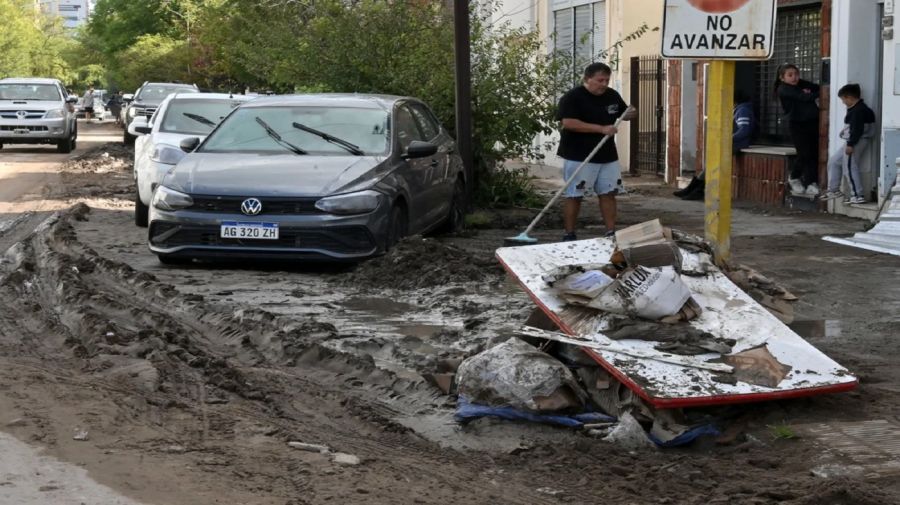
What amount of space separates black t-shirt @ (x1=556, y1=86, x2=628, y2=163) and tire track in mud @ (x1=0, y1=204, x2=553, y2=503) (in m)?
4.42

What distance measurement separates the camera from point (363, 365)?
24.1ft

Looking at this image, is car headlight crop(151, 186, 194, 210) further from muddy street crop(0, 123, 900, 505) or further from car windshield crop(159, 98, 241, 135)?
car windshield crop(159, 98, 241, 135)

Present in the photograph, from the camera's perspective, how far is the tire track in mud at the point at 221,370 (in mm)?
5711

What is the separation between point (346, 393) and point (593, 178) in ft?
21.1

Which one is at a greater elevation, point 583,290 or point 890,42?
point 890,42

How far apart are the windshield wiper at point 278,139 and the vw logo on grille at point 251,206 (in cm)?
103

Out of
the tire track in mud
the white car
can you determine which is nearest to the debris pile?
the tire track in mud

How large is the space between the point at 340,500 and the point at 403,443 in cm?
101

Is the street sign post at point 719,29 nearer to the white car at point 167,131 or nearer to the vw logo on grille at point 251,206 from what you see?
the vw logo on grille at point 251,206

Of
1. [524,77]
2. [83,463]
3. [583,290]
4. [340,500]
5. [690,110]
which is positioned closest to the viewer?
[340,500]

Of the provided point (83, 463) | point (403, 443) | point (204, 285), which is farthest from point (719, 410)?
point (204, 285)

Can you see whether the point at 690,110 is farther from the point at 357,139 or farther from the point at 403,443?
the point at 403,443

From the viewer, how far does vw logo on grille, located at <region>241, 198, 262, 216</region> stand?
11.0 meters

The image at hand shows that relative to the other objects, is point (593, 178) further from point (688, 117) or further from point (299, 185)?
point (688, 117)
